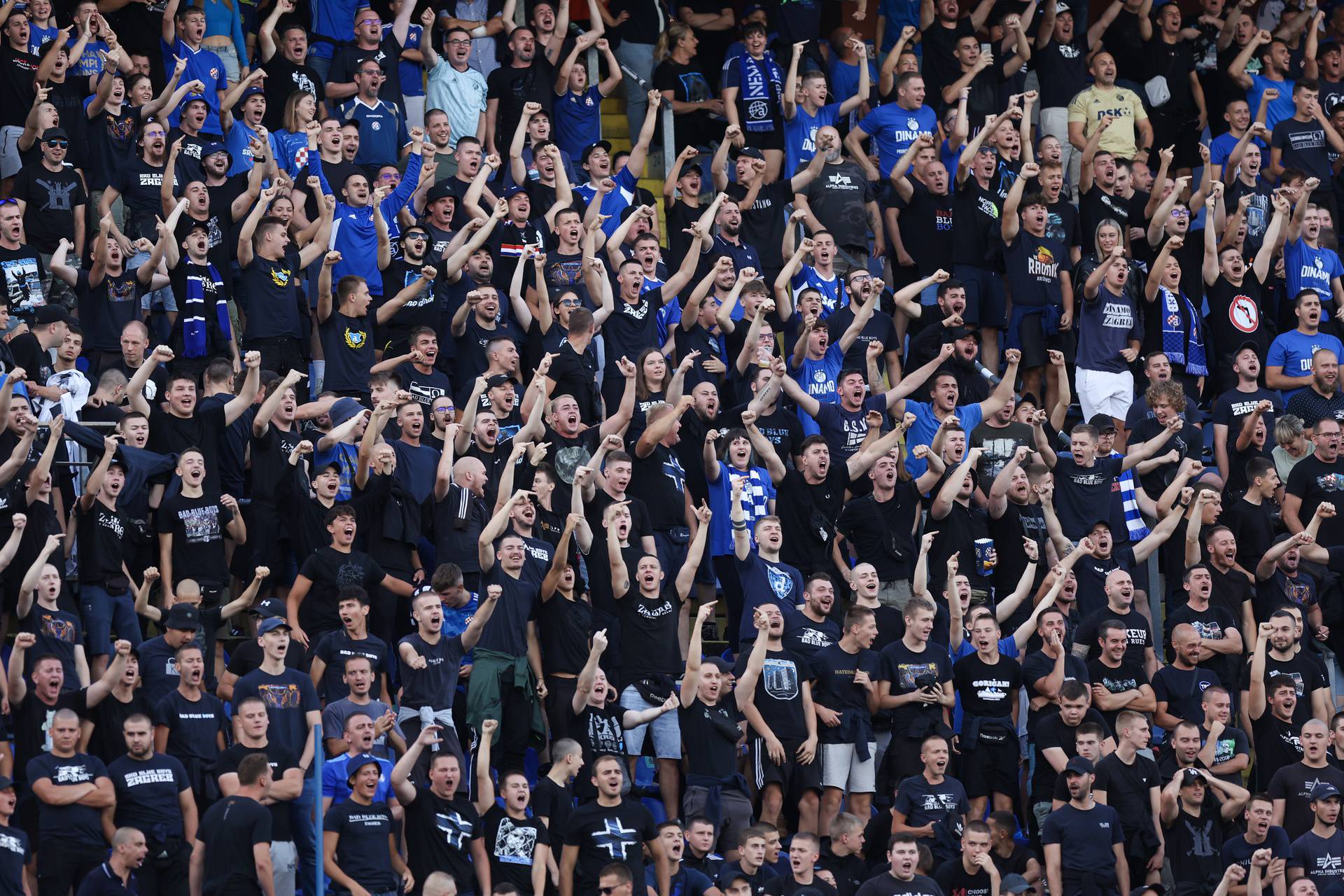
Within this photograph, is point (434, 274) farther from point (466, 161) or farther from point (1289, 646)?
point (1289, 646)

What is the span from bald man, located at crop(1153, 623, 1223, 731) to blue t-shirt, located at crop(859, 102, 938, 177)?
5.63 metres

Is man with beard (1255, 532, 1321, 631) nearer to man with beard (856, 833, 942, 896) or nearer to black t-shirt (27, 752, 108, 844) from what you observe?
man with beard (856, 833, 942, 896)

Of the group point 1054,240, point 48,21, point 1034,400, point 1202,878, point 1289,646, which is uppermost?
point 48,21

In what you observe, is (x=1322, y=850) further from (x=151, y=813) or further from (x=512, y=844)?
(x=151, y=813)

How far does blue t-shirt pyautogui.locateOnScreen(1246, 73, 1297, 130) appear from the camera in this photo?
22.6 meters

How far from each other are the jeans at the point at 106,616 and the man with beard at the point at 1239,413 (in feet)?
29.7

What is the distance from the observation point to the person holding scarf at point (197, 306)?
17188 millimetres

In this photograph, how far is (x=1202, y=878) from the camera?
644 inches

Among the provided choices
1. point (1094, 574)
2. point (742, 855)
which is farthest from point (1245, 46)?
point (742, 855)

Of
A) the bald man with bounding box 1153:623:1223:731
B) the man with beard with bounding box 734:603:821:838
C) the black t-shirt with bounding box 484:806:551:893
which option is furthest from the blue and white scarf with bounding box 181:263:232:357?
the bald man with bounding box 1153:623:1223:731

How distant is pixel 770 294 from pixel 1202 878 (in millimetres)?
5922

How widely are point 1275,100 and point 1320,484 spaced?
17.4ft

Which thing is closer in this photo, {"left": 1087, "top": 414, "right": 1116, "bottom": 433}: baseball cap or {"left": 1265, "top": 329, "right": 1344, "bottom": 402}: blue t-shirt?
{"left": 1087, "top": 414, "right": 1116, "bottom": 433}: baseball cap

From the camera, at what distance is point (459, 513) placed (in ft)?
53.6
